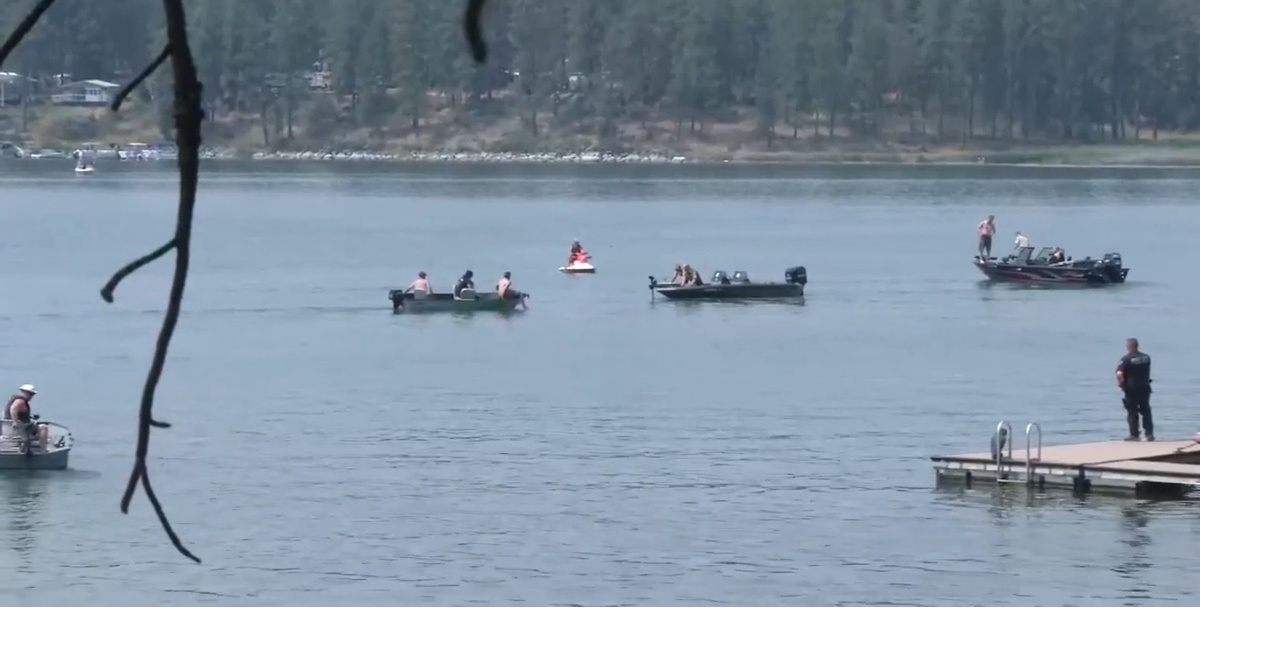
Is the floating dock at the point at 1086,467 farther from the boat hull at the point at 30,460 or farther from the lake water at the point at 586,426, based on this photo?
the boat hull at the point at 30,460

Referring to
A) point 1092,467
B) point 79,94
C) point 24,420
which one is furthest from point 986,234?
point 79,94

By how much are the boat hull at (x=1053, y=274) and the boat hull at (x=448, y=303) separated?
1731 centimetres

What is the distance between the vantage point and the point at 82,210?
140 meters

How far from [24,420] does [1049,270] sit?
44.8 m

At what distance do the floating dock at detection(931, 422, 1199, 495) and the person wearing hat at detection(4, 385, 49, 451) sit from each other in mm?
12611

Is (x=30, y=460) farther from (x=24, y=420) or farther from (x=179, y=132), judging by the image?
(x=179, y=132)

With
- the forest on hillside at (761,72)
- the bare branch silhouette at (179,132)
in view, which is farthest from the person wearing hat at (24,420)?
the forest on hillside at (761,72)

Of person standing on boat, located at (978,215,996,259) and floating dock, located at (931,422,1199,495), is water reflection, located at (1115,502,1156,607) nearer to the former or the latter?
floating dock, located at (931,422,1199,495)

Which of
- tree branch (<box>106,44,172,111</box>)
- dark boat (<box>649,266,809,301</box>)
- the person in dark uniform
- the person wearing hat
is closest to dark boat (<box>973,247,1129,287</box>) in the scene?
dark boat (<box>649,266,809,301</box>)

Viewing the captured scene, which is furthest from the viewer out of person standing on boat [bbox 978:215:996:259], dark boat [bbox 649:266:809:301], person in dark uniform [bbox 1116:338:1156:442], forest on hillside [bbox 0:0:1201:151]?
forest on hillside [bbox 0:0:1201:151]

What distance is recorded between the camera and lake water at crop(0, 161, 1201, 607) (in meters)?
28.7
